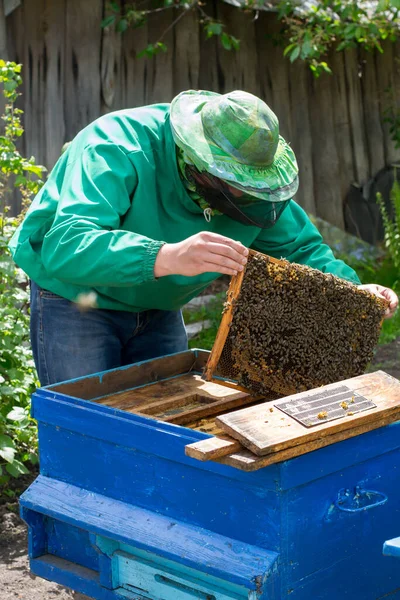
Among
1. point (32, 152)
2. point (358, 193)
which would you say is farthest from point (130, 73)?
point (358, 193)

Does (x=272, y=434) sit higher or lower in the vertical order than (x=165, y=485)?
higher

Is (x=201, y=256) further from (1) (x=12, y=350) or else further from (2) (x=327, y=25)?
(2) (x=327, y=25)

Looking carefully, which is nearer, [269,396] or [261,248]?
[269,396]

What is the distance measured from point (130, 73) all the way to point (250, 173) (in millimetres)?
3792

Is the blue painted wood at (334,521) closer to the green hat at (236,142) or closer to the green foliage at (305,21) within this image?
the green hat at (236,142)

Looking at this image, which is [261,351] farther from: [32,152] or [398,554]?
[32,152]

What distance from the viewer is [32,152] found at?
222 inches

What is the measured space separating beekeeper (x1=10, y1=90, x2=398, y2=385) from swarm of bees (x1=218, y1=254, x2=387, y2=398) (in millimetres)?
148

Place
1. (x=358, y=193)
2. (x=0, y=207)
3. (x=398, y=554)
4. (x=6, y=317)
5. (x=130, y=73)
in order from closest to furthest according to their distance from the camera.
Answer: (x=398, y=554) → (x=6, y=317) → (x=0, y=207) → (x=130, y=73) → (x=358, y=193)

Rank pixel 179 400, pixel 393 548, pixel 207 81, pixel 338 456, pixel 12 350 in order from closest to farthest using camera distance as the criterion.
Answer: pixel 393 548
pixel 338 456
pixel 179 400
pixel 12 350
pixel 207 81

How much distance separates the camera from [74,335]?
2934 millimetres

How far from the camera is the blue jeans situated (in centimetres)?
294

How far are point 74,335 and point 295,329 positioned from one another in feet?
2.64

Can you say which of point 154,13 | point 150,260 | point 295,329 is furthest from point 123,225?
point 154,13
